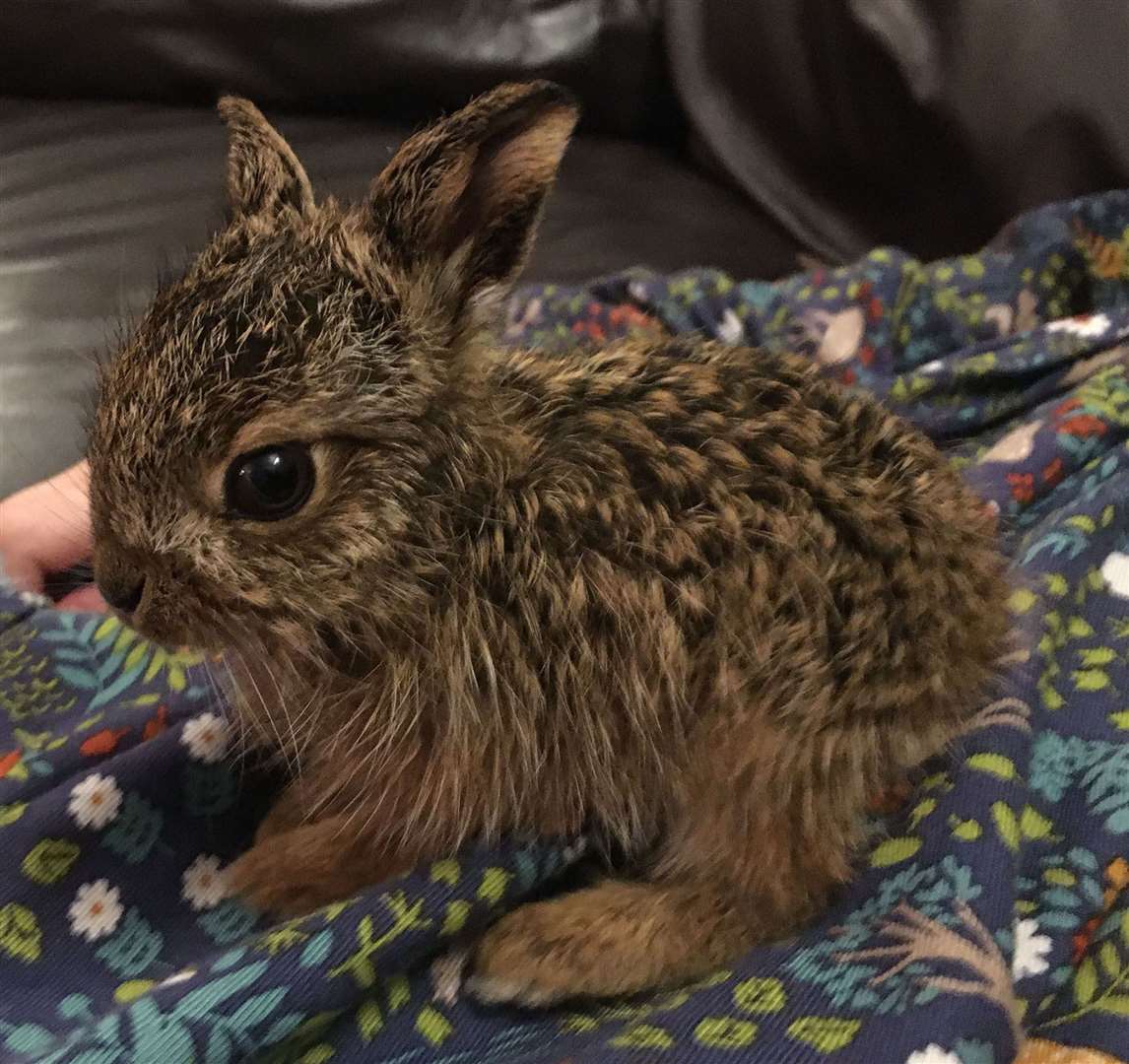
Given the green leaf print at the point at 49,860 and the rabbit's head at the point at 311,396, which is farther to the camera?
the green leaf print at the point at 49,860

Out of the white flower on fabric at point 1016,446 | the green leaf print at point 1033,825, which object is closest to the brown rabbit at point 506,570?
the green leaf print at point 1033,825

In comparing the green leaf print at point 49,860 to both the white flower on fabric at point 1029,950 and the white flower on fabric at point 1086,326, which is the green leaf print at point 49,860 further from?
the white flower on fabric at point 1086,326

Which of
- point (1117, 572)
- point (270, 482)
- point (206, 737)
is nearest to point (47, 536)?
point (206, 737)

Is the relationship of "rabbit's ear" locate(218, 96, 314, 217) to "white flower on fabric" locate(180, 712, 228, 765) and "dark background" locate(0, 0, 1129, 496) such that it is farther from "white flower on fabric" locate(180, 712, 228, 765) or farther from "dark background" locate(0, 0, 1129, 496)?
"dark background" locate(0, 0, 1129, 496)

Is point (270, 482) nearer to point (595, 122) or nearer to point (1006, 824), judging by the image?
point (1006, 824)

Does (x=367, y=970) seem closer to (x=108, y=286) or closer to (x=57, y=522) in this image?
(x=57, y=522)

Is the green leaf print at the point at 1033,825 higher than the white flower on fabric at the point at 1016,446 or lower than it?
lower

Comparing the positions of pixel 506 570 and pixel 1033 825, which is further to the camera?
pixel 1033 825

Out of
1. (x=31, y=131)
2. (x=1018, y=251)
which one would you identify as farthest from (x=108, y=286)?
(x=1018, y=251)
